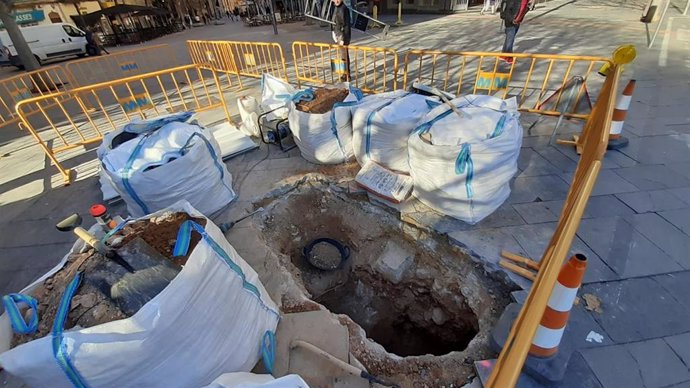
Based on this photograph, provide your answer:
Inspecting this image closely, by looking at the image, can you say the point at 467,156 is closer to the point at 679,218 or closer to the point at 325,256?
the point at 325,256

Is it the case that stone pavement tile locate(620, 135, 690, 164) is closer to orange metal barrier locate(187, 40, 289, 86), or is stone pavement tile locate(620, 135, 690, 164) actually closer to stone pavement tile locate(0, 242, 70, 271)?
stone pavement tile locate(0, 242, 70, 271)

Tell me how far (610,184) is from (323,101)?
12.2 ft

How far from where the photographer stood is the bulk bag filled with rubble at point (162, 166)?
296 cm

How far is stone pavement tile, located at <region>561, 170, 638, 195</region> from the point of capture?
11.4 feet

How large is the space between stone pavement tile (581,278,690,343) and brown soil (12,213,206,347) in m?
3.12

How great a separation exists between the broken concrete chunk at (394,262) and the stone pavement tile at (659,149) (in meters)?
3.45

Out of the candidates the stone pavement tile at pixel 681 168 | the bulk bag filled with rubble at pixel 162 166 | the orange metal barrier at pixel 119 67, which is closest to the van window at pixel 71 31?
the orange metal barrier at pixel 119 67

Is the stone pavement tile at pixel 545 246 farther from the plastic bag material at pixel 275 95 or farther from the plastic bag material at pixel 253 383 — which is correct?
the plastic bag material at pixel 275 95

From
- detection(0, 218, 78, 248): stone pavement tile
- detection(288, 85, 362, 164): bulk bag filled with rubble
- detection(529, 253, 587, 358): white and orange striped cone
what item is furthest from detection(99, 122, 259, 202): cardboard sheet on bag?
detection(529, 253, 587, 358): white and orange striped cone

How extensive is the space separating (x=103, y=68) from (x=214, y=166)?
44.9ft

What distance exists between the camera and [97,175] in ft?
15.4

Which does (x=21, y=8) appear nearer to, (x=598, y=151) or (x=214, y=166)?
(x=214, y=166)

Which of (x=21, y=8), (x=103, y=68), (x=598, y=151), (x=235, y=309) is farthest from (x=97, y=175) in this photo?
(x=21, y=8)

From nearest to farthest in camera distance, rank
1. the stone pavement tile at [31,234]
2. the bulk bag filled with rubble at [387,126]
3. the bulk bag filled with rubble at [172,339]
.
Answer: the bulk bag filled with rubble at [172,339] < the bulk bag filled with rubble at [387,126] < the stone pavement tile at [31,234]
